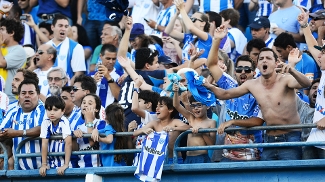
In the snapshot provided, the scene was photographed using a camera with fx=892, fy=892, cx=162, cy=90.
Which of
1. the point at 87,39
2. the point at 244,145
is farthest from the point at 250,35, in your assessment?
the point at 244,145

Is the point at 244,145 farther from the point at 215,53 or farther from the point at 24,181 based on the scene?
the point at 24,181

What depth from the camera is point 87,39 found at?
16547mm

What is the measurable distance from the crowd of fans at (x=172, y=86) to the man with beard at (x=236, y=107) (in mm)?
A: 13

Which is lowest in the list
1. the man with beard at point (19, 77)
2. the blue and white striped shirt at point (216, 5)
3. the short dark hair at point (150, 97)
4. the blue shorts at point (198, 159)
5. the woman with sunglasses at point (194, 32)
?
the blue shorts at point (198, 159)

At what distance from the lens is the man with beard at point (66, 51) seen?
14814 mm

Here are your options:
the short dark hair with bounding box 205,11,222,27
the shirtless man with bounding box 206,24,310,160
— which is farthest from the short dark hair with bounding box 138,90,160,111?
the short dark hair with bounding box 205,11,222,27

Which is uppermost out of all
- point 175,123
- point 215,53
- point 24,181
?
point 215,53

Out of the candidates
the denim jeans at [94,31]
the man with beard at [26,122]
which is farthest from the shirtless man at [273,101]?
the denim jeans at [94,31]

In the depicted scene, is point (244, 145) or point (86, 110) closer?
point (244, 145)

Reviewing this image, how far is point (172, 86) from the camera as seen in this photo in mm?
10945

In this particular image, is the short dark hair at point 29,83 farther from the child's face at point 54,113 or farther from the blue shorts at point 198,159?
the blue shorts at point 198,159

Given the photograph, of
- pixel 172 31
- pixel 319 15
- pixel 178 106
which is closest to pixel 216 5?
pixel 172 31

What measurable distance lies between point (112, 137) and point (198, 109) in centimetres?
118

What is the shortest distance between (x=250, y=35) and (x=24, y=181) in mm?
5173
